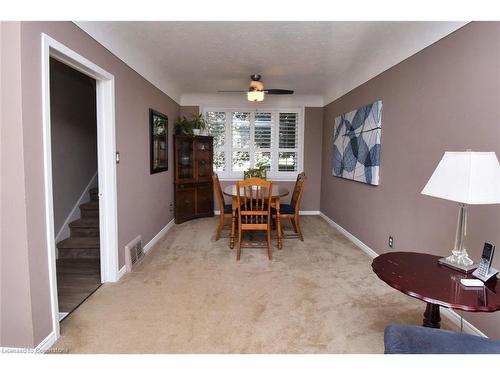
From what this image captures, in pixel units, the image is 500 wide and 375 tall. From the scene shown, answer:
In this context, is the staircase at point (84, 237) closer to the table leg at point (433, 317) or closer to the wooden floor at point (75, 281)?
the wooden floor at point (75, 281)

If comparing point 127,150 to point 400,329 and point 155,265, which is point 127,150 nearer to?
Answer: point 155,265

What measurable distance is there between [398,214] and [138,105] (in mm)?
3122

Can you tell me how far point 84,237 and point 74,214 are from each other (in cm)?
40

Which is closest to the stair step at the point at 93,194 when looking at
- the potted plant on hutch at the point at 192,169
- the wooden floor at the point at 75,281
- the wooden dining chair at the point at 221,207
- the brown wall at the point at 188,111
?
the wooden floor at the point at 75,281

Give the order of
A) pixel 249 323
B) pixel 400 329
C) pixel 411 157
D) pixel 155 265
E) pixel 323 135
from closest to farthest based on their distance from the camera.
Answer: pixel 400 329, pixel 249 323, pixel 411 157, pixel 155 265, pixel 323 135

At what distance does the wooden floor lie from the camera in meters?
2.40

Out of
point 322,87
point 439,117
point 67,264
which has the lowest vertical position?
point 67,264

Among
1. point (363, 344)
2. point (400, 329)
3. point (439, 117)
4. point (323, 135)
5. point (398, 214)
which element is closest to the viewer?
point (400, 329)

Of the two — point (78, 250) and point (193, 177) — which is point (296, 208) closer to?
point (193, 177)

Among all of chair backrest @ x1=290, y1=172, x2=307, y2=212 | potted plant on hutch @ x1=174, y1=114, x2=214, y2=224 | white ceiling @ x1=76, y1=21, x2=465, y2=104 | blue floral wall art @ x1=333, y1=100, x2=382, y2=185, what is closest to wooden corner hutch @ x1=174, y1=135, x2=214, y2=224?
potted plant on hutch @ x1=174, y1=114, x2=214, y2=224

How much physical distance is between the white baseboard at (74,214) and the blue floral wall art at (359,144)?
3797 millimetres

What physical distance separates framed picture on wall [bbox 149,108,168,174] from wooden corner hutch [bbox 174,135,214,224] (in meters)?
0.44

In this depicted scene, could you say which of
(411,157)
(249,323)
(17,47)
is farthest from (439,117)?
(17,47)

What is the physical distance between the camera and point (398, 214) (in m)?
2.96
